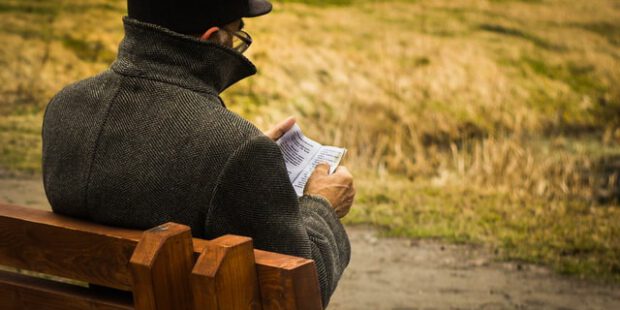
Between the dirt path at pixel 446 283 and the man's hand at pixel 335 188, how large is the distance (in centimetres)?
271

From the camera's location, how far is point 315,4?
1304cm

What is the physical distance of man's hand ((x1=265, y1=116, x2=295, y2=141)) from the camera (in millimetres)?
2678

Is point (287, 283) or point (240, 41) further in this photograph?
point (240, 41)

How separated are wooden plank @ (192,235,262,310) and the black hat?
679 mm

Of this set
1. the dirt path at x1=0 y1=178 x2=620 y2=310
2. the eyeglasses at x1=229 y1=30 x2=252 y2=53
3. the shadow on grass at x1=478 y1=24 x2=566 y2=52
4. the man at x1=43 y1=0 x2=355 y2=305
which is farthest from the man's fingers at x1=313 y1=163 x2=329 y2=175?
the shadow on grass at x1=478 y1=24 x2=566 y2=52

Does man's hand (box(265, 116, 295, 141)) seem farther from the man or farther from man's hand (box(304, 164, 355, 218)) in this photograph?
the man

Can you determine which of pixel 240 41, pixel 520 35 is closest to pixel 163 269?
pixel 240 41

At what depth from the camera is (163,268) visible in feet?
5.68

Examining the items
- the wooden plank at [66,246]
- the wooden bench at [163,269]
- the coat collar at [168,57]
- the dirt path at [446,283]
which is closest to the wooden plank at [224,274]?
→ the wooden bench at [163,269]

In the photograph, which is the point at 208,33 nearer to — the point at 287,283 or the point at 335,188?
the point at 335,188

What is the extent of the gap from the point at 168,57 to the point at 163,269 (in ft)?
2.05

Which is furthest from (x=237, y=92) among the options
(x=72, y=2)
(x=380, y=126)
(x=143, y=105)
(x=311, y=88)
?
(x=143, y=105)

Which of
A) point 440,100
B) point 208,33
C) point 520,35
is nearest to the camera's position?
point 208,33

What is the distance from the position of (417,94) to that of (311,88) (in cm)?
115
